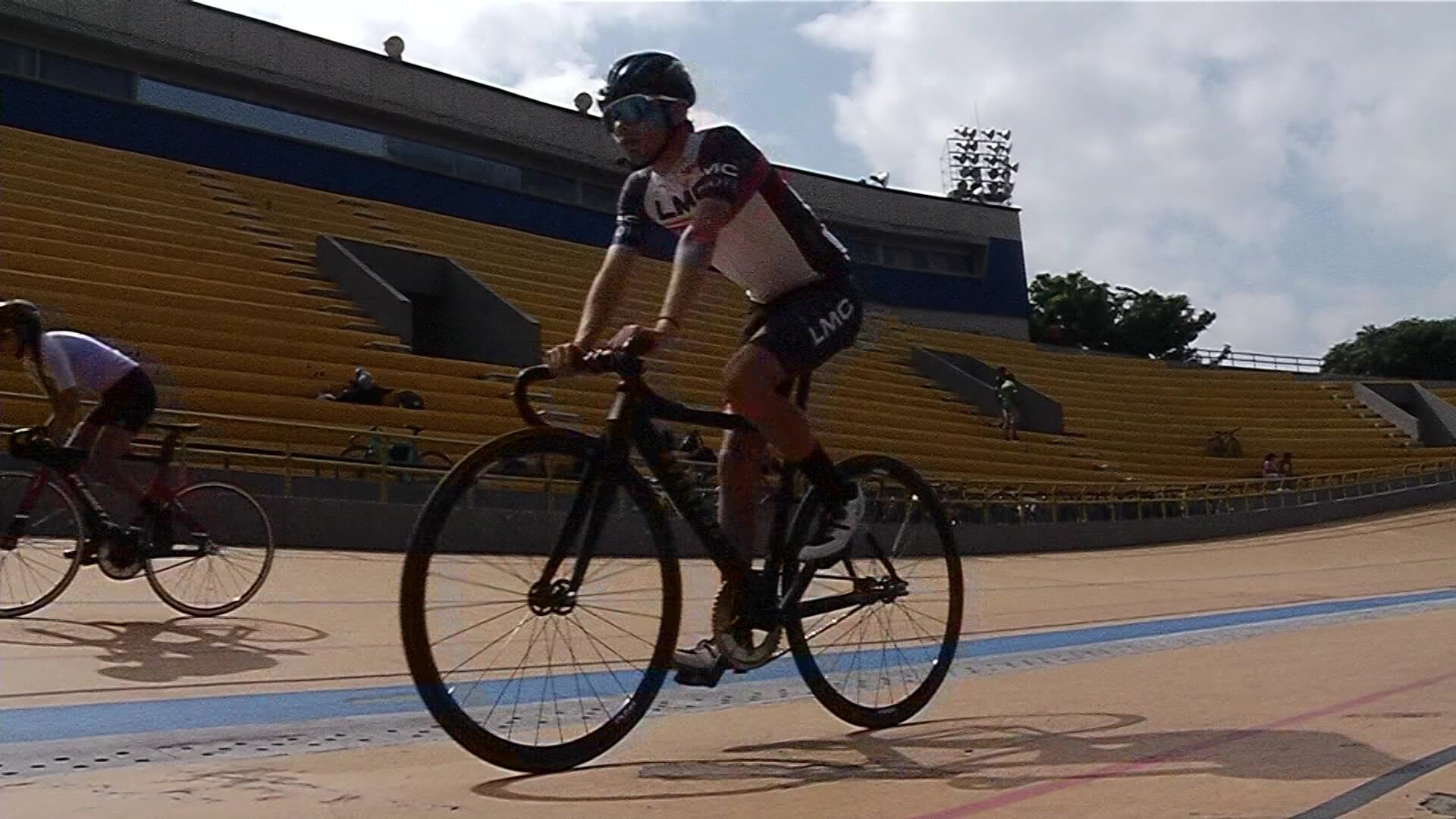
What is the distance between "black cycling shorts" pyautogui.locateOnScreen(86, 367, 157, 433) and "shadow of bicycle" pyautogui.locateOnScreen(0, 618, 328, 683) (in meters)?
0.76

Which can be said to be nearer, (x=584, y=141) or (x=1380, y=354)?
(x=584, y=141)

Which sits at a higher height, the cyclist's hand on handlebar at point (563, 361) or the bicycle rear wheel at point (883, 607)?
the cyclist's hand on handlebar at point (563, 361)

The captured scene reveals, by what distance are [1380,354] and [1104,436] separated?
54.8 m

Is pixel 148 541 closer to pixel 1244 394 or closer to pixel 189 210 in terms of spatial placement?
pixel 189 210

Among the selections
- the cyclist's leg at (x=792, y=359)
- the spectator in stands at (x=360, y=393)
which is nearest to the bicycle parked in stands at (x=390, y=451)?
the spectator in stands at (x=360, y=393)

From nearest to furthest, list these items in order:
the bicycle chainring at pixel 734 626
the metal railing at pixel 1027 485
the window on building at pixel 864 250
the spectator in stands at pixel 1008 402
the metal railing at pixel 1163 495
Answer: the bicycle chainring at pixel 734 626 → the metal railing at pixel 1027 485 → the metal railing at pixel 1163 495 → the spectator in stands at pixel 1008 402 → the window on building at pixel 864 250

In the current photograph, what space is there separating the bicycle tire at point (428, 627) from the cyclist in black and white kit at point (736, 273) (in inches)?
5.4

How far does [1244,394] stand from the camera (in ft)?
101

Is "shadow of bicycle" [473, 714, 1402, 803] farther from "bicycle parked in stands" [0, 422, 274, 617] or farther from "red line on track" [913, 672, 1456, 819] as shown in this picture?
"bicycle parked in stands" [0, 422, 274, 617]

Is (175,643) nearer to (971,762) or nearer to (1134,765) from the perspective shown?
(971,762)

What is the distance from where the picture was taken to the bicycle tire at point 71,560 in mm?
5117

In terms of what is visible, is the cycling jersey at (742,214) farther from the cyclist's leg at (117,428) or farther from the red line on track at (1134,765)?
the cyclist's leg at (117,428)

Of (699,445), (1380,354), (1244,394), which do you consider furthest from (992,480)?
(1380,354)

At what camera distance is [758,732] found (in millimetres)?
3145
